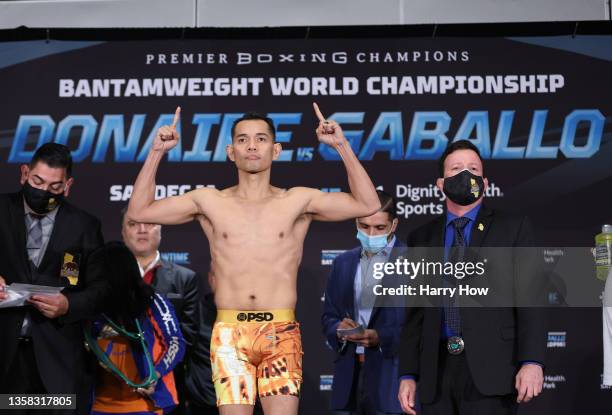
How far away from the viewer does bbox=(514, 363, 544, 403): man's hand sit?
3.76 m

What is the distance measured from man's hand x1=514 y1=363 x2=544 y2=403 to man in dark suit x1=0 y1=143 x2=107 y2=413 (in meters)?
2.30

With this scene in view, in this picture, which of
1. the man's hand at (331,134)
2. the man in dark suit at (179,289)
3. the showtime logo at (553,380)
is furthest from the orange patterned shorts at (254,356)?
the showtime logo at (553,380)

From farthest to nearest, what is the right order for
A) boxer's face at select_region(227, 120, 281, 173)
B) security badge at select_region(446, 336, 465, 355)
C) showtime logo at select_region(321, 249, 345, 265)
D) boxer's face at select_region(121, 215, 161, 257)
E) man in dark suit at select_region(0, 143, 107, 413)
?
1. showtime logo at select_region(321, 249, 345, 265)
2. boxer's face at select_region(121, 215, 161, 257)
3. man in dark suit at select_region(0, 143, 107, 413)
4. boxer's face at select_region(227, 120, 281, 173)
5. security badge at select_region(446, 336, 465, 355)

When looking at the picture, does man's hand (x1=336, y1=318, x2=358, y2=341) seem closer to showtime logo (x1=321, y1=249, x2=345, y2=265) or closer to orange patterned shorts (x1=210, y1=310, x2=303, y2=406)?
showtime logo (x1=321, y1=249, x2=345, y2=265)

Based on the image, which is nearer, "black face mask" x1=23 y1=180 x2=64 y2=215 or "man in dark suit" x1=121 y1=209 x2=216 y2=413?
"black face mask" x1=23 y1=180 x2=64 y2=215

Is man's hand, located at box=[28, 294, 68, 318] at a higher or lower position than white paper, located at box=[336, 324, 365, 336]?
higher

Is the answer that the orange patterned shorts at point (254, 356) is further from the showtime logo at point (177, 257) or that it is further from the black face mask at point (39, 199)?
the showtime logo at point (177, 257)

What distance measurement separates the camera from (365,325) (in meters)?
5.48

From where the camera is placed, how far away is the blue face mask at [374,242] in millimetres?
5692

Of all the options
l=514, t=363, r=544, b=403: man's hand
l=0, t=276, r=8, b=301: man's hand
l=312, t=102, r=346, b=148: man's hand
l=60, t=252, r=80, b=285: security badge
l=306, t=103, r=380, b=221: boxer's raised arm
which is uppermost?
l=312, t=102, r=346, b=148: man's hand

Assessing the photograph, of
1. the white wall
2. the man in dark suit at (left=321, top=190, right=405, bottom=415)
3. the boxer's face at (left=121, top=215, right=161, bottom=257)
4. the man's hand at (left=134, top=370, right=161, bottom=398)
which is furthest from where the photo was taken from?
the white wall

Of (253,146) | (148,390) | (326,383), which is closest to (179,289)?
(148,390)

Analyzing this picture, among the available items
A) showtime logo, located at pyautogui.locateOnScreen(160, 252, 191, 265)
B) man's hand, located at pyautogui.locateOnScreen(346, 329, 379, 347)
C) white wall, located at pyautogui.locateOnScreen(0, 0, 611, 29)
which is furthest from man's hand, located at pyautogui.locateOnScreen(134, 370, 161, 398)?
white wall, located at pyautogui.locateOnScreen(0, 0, 611, 29)

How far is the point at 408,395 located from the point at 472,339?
0.40 m
